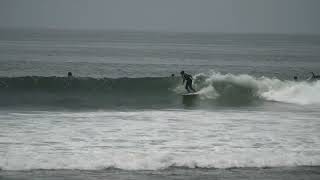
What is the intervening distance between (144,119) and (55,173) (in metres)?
9.10

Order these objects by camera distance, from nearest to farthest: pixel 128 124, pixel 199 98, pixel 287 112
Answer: pixel 128 124, pixel 287 112, pixel 199 98

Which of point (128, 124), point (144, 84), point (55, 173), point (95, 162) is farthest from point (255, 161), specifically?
point (144, 84)

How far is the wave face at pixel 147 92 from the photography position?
2864 cm

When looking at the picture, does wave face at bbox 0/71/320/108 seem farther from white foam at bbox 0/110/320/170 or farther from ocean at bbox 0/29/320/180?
white foam at bbox 0/110/320/170

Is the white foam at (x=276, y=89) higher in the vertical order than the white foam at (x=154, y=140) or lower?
higher

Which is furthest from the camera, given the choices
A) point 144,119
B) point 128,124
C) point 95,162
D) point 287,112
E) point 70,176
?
point 287,112

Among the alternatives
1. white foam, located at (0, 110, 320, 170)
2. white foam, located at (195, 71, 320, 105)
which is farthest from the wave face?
white foam, located at (0, 110, 320, 170)

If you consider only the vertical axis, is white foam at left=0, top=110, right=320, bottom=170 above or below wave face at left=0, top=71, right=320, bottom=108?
below

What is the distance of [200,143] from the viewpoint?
56.1 ft

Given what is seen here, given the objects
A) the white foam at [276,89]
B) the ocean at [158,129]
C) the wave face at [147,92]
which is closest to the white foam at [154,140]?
the ocean at [158,129]

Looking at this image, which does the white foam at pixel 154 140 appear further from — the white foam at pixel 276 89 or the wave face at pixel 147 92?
the white foam at pixel 276 89

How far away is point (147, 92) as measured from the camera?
3400 centimetres

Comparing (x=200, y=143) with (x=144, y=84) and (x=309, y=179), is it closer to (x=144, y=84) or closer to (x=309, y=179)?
(x=309, y=179)

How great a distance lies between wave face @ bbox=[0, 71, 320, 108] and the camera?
1128 inches
